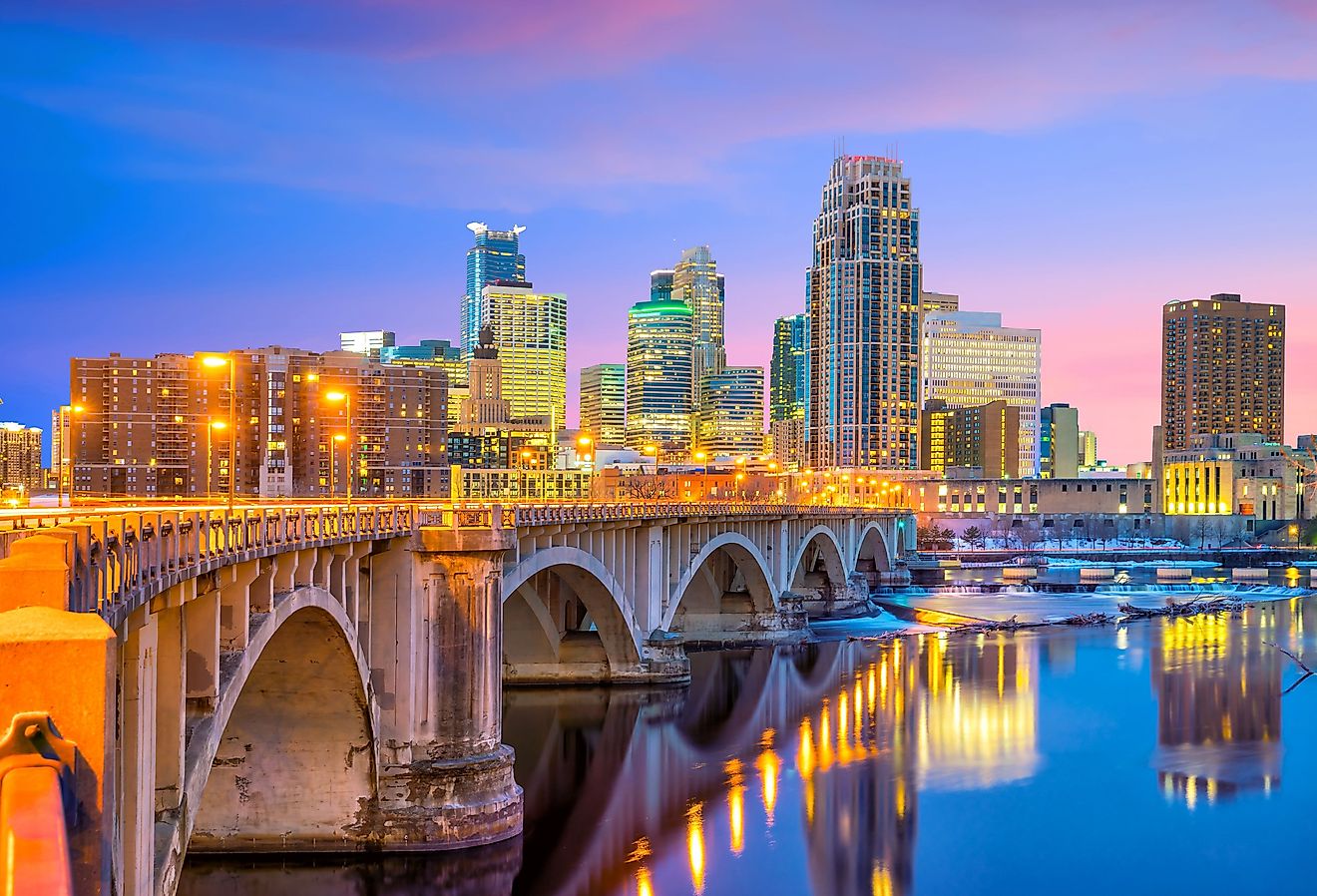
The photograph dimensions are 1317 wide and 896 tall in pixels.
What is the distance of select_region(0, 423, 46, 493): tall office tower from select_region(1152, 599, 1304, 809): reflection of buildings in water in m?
61.9

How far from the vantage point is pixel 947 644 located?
91812mm

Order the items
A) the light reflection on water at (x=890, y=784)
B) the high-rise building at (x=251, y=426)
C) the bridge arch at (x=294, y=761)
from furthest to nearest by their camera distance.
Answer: the high-rise building at (x=251, y=426) < the light reflection on water at (x=890, y=784) < the bridge arch at (x=294, y=761)

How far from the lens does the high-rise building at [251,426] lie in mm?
113188

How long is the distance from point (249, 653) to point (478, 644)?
13.9 m

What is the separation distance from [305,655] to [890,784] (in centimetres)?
2448

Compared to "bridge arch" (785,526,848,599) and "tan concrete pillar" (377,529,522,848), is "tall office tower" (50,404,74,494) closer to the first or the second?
"tan concrete pillar" (377,529,522,848)

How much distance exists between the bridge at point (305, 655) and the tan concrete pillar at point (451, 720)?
59 mm

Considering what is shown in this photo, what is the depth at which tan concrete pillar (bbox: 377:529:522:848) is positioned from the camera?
36.7m

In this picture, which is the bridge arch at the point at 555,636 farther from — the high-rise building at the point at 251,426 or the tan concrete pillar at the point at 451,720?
the high-rise building at the point at 251,426

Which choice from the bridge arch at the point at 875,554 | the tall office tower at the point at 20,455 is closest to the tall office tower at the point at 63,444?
the tall office tower at the point at 20,455

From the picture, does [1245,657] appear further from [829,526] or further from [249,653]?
[249,653]

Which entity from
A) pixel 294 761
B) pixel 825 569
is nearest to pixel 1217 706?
pixel 294 761

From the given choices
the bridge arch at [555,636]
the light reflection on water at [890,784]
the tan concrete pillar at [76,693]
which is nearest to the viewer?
the tan concrete pillar at [76,693]

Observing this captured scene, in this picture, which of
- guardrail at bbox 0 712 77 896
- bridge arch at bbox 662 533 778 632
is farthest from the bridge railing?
bridge arch at bbox 662 533 778 632
